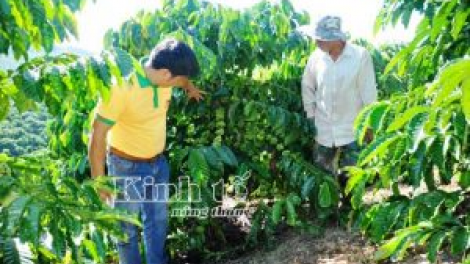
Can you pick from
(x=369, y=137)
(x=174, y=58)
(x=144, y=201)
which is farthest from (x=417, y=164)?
(x=369, y=137)

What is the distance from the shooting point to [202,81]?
3670 mm

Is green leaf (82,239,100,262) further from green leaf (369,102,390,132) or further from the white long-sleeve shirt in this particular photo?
the white long-sleeve shirt

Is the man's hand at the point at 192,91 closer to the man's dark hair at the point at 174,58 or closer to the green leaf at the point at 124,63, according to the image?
the man's dark hair at the point at 174,58

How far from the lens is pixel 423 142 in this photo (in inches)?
65.4

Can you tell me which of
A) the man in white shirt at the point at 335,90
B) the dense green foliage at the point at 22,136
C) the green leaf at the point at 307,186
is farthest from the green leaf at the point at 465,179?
the dense green foliage at the point at 22,136

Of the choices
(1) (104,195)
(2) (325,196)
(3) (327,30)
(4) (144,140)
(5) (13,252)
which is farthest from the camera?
(3) (327,30)

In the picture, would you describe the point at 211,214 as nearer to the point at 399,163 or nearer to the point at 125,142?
the point at 125,142

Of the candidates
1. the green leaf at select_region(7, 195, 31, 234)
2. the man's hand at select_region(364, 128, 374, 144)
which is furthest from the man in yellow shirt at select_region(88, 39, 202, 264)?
the green leaf at select_region(7, 195, 31, 234)

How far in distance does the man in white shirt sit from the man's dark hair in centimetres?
102

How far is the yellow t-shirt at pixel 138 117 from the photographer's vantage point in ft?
9.64

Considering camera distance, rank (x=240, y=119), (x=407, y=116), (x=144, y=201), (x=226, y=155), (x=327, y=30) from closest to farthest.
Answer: (x=407, y=116), (x=144, y=201), (x=226, y=155), (x=327, y=30), (x=240, y=119)

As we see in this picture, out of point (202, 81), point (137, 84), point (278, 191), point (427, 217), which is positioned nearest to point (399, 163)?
point (427, 217)

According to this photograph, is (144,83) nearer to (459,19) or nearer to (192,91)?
(192,91)

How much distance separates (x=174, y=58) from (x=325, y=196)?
3.98 feet
